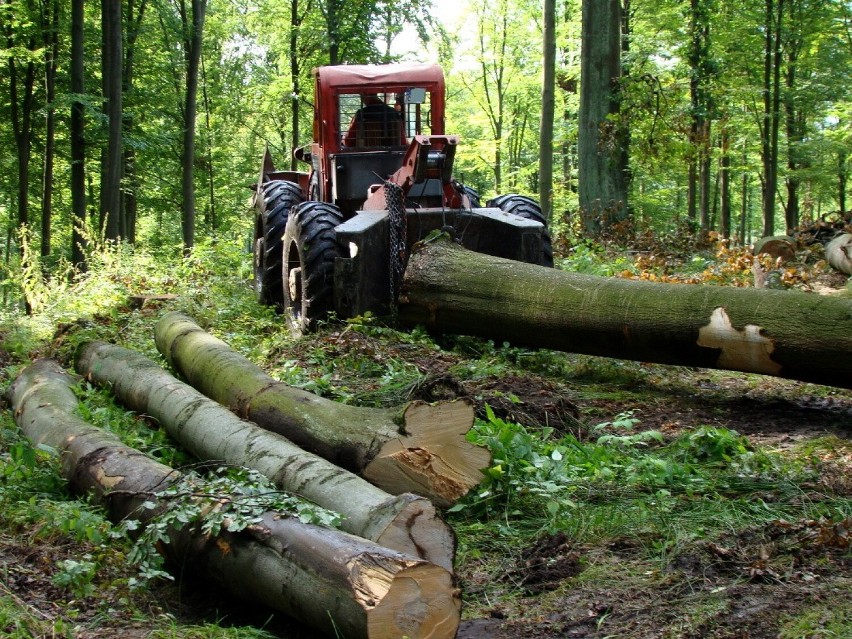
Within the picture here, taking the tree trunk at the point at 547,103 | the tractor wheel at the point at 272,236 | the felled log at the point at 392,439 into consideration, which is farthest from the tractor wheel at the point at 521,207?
the tree trunk at the point at 547,103

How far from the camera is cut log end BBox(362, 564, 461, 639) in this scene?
2.96m

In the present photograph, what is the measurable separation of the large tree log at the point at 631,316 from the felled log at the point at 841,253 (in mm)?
5133

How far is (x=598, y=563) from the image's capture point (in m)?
3.92

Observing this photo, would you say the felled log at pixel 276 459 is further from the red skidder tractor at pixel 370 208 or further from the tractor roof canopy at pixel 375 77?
the tractor roof canopy at pixel 375 77

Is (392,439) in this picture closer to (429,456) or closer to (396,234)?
(429,456)

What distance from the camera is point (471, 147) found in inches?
1280

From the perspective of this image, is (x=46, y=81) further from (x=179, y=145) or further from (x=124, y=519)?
(x=124, y=519)

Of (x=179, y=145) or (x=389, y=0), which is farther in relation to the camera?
(x=179, y=145)

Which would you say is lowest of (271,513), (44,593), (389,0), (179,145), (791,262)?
(44,593)

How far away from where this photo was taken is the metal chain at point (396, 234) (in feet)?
27.7

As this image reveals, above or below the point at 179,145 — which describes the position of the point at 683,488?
below

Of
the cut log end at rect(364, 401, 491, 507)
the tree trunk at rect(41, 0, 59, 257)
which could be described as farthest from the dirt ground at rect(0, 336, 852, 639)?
the tree trunk at rect(41, 0, 59, 257)

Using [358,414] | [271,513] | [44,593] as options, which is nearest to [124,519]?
[44,593]

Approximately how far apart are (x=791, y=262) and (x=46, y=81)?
16401mm
